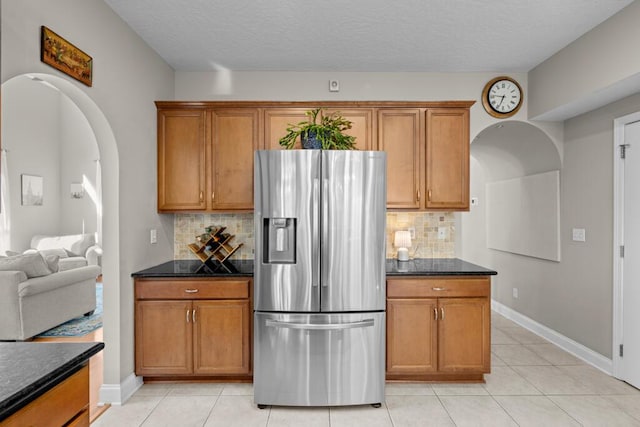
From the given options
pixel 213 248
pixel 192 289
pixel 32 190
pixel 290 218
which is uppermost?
pixel 32 190

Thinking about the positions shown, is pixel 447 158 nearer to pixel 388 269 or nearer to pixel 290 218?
pixel 388 269

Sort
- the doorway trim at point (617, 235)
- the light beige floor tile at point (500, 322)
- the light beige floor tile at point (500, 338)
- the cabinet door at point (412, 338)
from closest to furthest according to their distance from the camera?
the cabinet door at point (412, 338) < the doorway trim at point (617, 235) < the light beige floor tile at point (500, 338) < the light beige floor tile at point (500, 322)

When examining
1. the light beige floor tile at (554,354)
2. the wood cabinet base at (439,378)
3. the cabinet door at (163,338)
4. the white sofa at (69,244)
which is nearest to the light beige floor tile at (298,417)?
the wood cabinet base at (439,378)

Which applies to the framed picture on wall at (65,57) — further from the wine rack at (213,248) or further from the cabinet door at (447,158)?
the cabinet door at (447,158)

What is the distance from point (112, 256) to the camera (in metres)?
2.76

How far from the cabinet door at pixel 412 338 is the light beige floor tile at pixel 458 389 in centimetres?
16

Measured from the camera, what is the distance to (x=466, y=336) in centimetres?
302

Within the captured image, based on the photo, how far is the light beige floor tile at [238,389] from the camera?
2.93 m

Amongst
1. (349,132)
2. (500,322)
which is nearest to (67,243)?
(349,132)

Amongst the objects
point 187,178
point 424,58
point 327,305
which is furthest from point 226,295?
point 424,58

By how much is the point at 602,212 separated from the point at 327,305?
256 cm

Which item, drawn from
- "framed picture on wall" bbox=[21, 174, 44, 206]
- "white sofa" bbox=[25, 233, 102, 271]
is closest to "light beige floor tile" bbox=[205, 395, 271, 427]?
"white sofa" bbox=[25, 233, 102, 271]

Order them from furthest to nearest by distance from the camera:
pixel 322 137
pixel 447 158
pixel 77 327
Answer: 1. pixel 77 327
2. pixel 447 158
3. pixel 322 137

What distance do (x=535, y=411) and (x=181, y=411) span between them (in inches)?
97.7
